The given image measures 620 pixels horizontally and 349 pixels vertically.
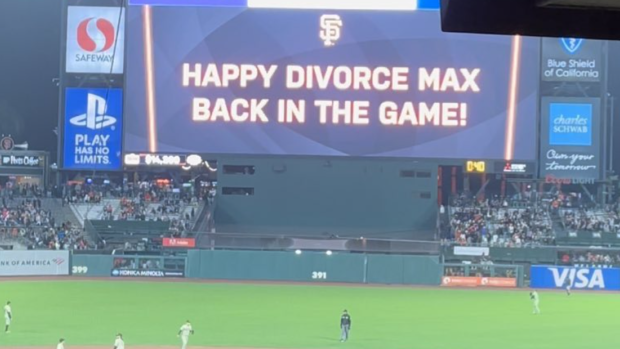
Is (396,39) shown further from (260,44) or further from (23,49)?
(23,49)

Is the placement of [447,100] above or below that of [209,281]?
above

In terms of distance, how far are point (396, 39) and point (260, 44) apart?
694 centimetres

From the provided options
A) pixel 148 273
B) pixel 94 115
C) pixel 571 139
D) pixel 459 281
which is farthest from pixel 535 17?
pixel 94 115

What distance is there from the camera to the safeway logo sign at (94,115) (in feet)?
172

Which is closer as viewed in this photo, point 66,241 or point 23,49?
point 66,241

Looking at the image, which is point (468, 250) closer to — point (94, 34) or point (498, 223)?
point (498, 223)

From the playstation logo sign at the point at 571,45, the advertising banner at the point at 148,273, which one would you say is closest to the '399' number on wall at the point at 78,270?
the advertising banner at the point at 148,273

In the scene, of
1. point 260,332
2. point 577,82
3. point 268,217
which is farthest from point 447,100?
point 260,332

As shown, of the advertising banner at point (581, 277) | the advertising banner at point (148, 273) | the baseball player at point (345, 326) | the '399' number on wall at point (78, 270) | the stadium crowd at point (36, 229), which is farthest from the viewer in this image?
the stadium crowd at point (36, 229)

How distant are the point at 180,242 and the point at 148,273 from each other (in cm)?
248

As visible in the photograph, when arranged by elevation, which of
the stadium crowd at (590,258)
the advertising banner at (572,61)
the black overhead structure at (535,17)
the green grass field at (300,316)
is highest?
the advertising banner at (572,61)

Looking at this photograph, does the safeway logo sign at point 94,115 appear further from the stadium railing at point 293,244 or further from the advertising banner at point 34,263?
the stadium railing at point 293,244

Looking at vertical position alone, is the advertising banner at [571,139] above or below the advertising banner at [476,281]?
above

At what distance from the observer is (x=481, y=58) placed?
5044cm
